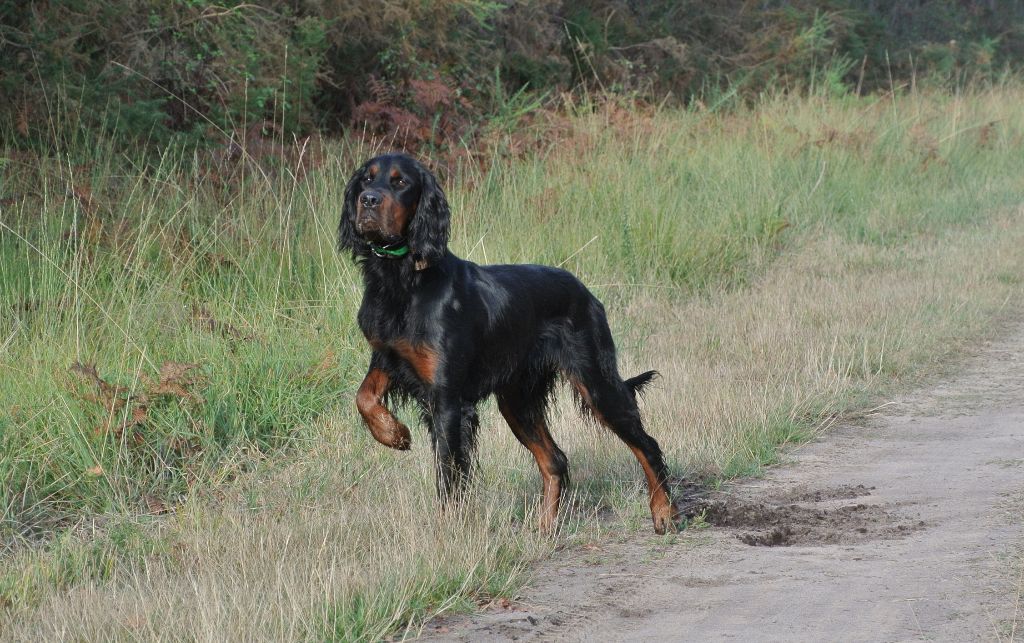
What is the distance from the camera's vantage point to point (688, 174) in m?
11.3

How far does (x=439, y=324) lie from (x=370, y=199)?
481 millimetres

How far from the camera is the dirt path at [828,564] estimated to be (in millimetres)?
3568

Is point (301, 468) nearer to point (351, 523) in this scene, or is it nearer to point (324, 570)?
point (351, 523)

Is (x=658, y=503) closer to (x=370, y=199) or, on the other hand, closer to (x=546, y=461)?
(x=546, y=461)

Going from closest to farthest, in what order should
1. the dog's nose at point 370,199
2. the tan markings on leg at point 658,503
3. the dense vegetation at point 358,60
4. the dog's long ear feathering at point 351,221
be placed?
the dog's nose at point 370,199 < the dog's long ear feathering at point 351,221 < the tan markings on leg at point 658,503 < the dense vegetation at point 358,60

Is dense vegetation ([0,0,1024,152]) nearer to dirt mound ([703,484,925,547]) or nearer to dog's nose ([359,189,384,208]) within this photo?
dog's nose ([359,189,384,208])

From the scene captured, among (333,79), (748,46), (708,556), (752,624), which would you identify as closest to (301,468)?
(708,556)

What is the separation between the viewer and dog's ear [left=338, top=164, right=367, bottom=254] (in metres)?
4.43

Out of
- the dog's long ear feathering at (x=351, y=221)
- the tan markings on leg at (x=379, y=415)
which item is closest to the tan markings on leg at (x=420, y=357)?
the tan markings on leg at (x=379, y=415)

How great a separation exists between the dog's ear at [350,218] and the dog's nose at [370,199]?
207 mm

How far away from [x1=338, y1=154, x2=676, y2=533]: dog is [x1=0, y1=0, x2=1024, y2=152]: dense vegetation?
402cm

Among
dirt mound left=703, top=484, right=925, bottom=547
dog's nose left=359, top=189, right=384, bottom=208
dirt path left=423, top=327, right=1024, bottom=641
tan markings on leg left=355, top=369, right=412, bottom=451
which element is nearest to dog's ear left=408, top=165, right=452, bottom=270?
dog's nose left=359, top=189, right=384, bottom=208

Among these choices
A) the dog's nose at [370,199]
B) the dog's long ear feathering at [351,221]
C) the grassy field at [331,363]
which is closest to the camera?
the grassy field at [331,363]

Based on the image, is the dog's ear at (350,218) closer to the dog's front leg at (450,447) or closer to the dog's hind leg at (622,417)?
the dog's front leg at (450,447)
